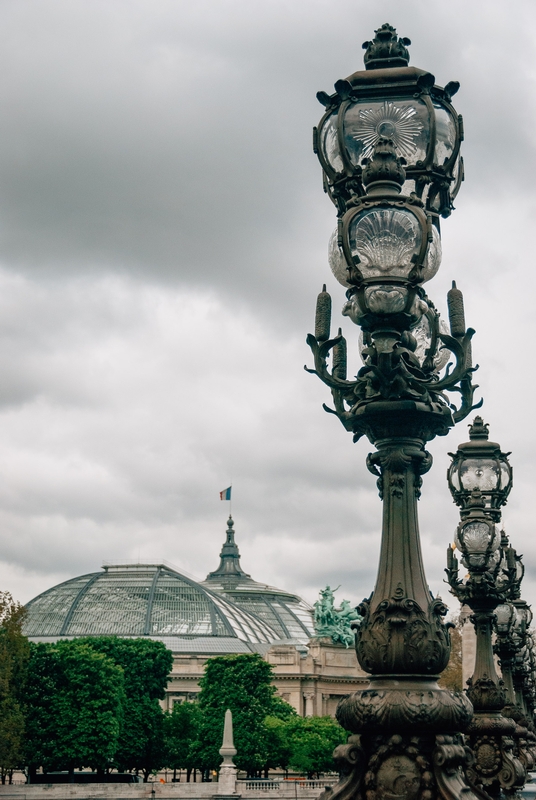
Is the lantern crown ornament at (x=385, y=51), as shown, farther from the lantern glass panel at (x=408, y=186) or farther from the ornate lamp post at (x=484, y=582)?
the ornate lamp post at (x=484, y=582)

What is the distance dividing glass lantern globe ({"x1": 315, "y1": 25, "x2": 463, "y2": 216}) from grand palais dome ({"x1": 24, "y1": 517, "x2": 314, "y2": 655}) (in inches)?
5157

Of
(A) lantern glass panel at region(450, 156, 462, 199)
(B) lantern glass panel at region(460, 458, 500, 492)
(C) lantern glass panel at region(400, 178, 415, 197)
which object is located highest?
(A) lantern glass panel at region(450, 156, 462, 199)

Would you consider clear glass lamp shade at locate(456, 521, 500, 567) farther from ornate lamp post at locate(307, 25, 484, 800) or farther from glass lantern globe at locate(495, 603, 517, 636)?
ornate lamp post at locate(307, 25, 484, 800)

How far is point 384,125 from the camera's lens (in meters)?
9.51

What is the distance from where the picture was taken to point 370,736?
830cm

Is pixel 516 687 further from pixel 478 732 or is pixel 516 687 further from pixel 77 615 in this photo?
pixel 77 615

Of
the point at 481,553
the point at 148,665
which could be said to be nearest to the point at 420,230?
the point at 481,553

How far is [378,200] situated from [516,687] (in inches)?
843

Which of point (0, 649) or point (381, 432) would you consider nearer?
point (381, 432)

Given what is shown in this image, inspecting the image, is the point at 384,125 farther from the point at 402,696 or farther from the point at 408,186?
the point at 402,696

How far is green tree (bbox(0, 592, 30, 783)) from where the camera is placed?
68.8 m

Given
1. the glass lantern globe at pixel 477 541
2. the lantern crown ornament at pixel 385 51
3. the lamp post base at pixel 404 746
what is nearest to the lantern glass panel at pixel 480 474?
the glass lantern globe at pixel 477 541

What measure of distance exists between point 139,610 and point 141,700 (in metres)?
62.2

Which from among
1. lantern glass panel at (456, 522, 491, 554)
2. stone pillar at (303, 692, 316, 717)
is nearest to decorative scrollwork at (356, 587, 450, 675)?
lantern glass panel at (456, 522, 491, 554)
